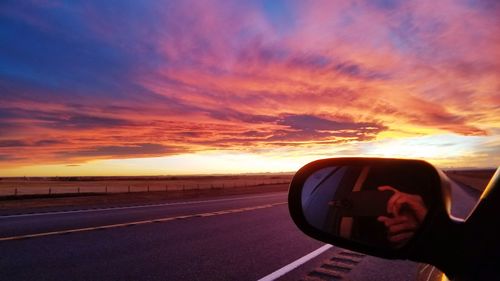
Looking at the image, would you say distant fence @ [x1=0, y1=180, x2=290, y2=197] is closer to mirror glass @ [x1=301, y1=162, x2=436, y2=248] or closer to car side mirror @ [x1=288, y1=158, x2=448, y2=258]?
car side mirror @ [x1=288, y1=158, x2=448, y2=258]

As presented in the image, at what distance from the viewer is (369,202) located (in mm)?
1676

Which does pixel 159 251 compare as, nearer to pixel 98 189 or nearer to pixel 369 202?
pixel 369 202

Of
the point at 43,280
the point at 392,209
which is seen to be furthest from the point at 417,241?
the point at 43,280

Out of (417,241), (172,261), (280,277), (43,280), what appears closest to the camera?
(417,241)

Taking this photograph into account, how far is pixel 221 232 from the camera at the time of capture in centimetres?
1073

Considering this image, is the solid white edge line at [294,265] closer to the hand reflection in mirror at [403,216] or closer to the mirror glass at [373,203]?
the mirror glass at [373,203]

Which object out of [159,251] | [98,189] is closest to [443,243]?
[159,251]

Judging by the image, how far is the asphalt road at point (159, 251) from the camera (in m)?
6.53

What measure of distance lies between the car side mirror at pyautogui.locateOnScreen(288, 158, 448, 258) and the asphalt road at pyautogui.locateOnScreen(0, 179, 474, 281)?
14.0ft

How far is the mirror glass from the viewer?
1.42 m

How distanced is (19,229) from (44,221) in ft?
5.76

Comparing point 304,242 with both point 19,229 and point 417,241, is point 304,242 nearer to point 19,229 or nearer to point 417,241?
point 19,229

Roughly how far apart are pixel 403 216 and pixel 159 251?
7207 mm

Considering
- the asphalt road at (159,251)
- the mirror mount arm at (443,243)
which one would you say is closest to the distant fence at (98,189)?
the asphalt road at (159,251)
